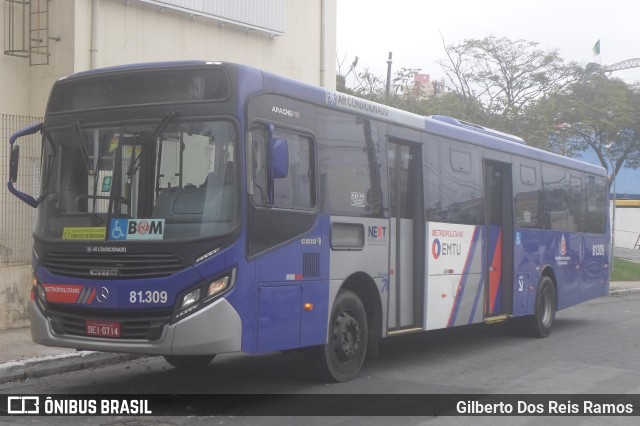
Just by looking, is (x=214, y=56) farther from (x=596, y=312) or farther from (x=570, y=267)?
(x=596, y=312)

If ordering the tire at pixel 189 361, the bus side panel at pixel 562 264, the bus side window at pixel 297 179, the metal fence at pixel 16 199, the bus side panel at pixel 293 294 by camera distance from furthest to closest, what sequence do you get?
the bus side panel at pixel 562 264 < the metal fence at pixel 16 199 < the tire at pixel 189 361 < the bus side window at pixel 297 179 < the bus side panel at pixel 293 294

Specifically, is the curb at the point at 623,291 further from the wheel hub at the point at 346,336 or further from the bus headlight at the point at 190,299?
the bus headlight at the point at 190,299

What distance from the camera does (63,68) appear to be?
564 inches

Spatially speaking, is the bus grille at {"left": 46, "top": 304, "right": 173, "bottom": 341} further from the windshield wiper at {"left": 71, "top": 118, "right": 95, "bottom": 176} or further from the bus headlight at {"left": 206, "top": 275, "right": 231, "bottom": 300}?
the windshield wiper at {"left": 71, "top": 118, "right": 95, "bottom": 176}

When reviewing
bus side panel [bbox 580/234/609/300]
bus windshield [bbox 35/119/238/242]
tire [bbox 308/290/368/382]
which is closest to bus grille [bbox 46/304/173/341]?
bus windshield [bbox 35/119/238/242]

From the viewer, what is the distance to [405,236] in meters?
10.9

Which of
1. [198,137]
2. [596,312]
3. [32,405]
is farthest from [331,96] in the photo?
[596,312]

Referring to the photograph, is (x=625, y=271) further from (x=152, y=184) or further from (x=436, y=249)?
(x=152, y=184)

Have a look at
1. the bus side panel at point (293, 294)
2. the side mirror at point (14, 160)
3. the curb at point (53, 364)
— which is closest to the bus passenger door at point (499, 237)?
the bus side panel at point (293, 294)

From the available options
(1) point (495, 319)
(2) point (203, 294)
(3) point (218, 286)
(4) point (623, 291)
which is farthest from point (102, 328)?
(4) point (623, 291)

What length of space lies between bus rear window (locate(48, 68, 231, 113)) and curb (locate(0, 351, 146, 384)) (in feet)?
10.3

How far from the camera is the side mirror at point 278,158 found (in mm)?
8031

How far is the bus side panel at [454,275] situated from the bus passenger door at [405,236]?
207 mm

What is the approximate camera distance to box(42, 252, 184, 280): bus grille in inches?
307
